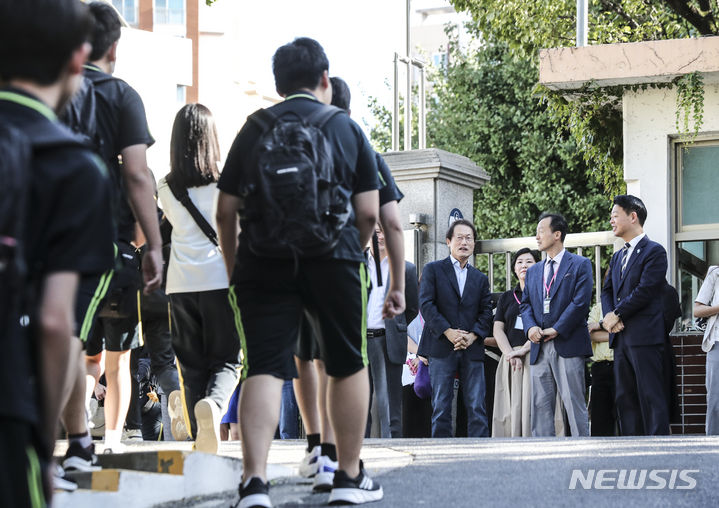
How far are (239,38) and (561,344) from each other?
51994 millimetres

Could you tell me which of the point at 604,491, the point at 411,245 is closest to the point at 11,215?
the point at 604,491

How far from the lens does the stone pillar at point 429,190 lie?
13.2m

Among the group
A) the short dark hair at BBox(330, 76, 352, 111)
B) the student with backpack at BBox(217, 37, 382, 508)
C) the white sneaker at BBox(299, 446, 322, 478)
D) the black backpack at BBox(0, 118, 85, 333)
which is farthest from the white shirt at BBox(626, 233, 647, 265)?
the black backpack at BBox(0, 118, 85, 333)

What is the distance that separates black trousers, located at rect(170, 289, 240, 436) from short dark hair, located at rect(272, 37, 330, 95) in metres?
1.64

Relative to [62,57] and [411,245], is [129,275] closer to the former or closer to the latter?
[62,57]

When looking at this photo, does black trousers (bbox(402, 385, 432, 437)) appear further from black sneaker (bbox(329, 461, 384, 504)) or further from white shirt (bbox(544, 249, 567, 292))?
black sneaker (bbox(329, 461, 384, 504))

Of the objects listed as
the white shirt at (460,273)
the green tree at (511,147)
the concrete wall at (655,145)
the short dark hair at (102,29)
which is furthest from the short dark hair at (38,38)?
the green tree at (511,147)

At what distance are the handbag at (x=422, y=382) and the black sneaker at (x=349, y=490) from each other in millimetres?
6373

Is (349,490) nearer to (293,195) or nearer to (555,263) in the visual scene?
(293,195)

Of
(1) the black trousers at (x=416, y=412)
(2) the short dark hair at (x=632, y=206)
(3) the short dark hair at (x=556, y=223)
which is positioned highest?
(2) the short dark hair at (x=632, y=206)

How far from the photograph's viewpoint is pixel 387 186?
5.89 metres

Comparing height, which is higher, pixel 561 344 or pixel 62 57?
pixel 62 57

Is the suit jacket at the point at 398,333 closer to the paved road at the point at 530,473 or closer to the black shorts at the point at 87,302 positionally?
the paved road at the point at 530,473

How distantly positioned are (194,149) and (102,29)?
1.28m
